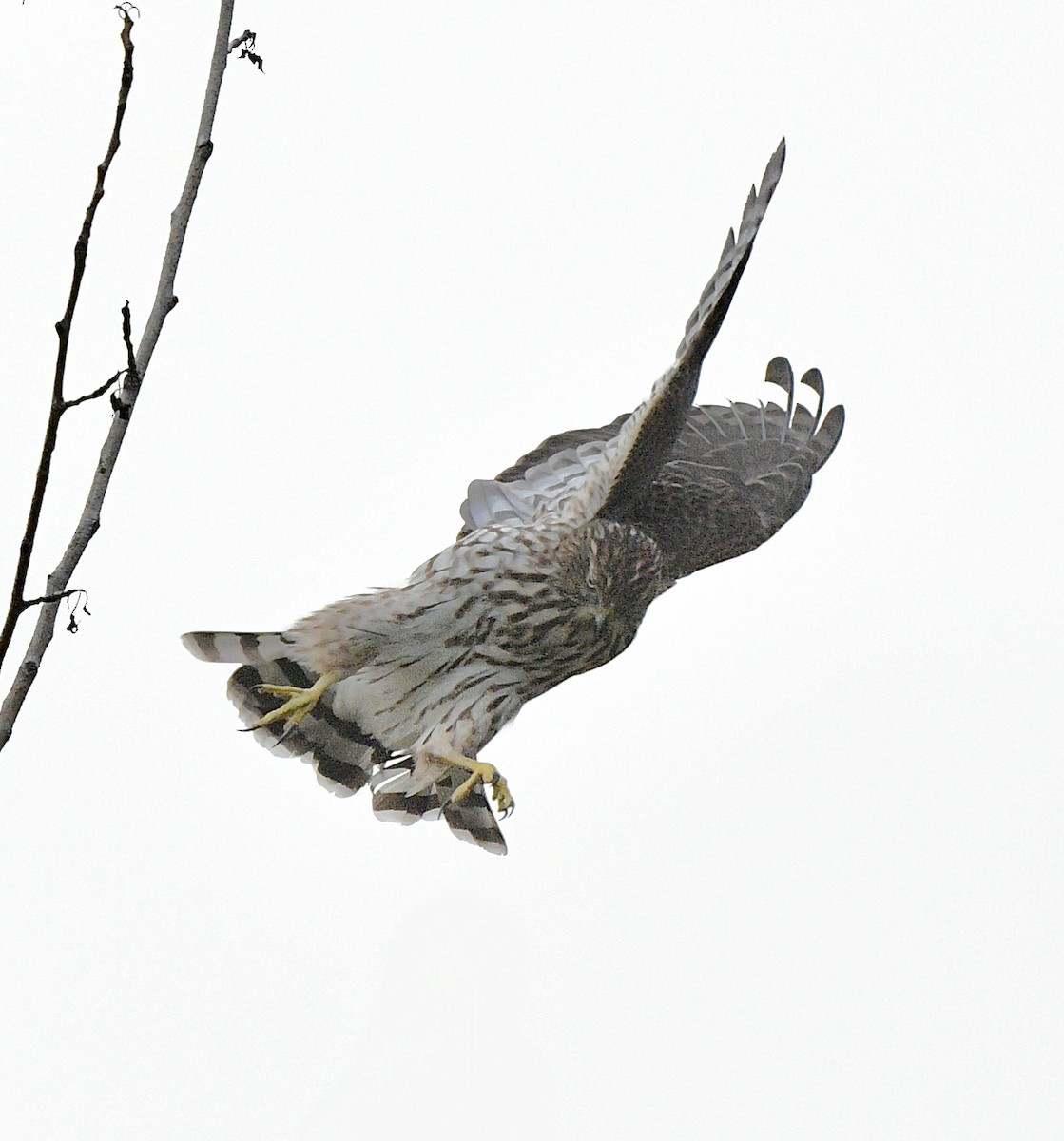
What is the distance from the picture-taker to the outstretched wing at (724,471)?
643 cm

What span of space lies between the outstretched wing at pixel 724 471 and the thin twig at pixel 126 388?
9.63ft

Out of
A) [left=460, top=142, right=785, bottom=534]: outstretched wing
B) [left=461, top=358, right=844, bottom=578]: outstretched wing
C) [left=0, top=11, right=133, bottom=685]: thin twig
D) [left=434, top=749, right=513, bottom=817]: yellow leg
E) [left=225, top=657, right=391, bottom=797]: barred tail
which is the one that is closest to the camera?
[left=0, top=11, right=133, bottom=685]: thin twig

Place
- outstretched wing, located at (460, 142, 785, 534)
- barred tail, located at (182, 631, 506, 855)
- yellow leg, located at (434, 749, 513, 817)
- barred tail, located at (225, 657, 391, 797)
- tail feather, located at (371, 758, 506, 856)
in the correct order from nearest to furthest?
outstretched wing, located at (460, 142, 785, 534) → yellow leg, located at (434, 749, 513, 817) → barred tail, located at (182, 631, 506, 855) → tail feather, located at (371, 758, 506, 856) → barred tail, located at (225, 657, 391, 797)

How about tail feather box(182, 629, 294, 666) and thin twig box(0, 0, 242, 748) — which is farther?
tail feather box(182, 629, 294, 666)

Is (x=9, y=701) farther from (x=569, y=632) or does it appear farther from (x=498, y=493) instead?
(x=498, y=493)

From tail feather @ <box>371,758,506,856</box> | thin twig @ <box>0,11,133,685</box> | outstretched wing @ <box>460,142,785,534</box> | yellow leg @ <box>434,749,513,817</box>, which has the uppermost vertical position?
outstretched wing @ <box>460,142,785,534</box>

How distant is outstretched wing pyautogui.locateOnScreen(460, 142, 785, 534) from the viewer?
16.1ft

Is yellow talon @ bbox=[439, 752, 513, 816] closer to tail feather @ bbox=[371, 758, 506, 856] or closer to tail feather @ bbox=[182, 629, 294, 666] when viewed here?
tail feather @ bbox=[371, 758, 506, 856]

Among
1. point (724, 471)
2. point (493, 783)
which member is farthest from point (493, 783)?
point (724, 471)

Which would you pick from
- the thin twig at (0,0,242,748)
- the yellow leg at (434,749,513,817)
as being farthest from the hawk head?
the thin twig at (0,0,242,748)

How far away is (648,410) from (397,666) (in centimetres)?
121

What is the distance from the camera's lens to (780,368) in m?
7.49

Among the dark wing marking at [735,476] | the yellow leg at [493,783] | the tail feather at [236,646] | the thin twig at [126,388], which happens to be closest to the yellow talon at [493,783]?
the yellow leg at [493,783]

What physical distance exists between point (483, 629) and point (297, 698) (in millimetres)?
644
